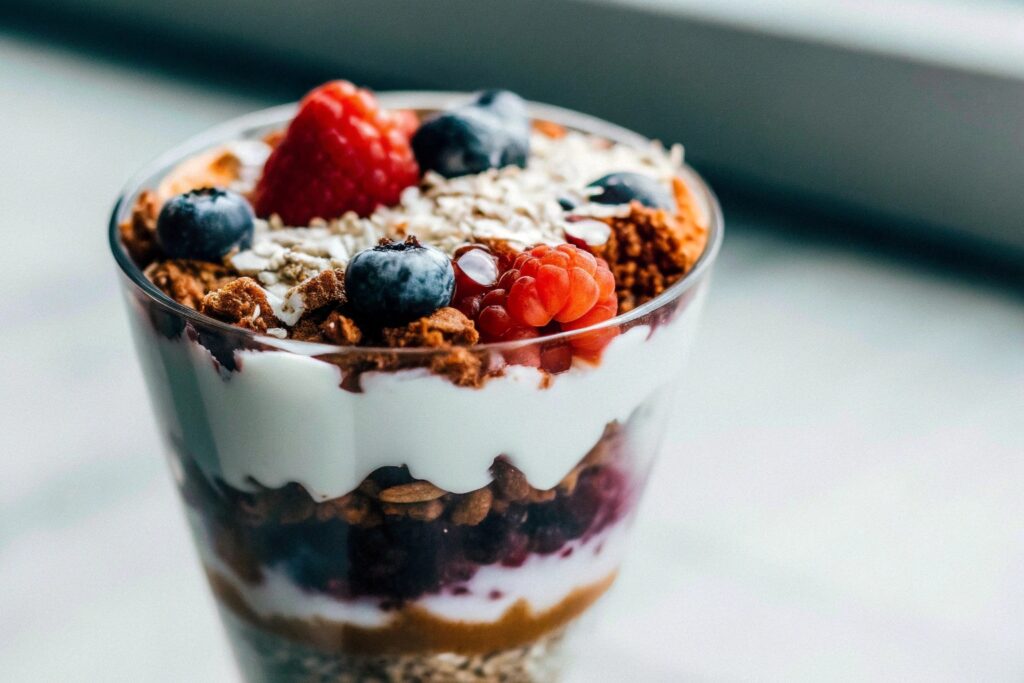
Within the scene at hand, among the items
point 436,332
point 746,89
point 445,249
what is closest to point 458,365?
point 436,332

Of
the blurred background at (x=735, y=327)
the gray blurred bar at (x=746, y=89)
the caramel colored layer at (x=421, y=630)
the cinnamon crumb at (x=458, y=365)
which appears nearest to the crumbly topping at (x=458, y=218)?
the cinnamon crumb at (x=458, y=365)

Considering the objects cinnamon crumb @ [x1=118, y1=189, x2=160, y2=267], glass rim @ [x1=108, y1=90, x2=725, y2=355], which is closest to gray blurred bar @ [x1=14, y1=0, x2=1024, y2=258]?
glass rim @ [x1=108, y1=90, x2=725, y2=355]

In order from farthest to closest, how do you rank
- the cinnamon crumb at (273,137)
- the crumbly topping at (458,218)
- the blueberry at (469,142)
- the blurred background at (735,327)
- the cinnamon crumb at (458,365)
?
1. the blurred background at (735,327)
2. the cinnamon crumb at (273,137)
3. the blueberry at (469,142)
4. the crumbly topping at (458,218)
5. the cinnamon crumb at (458,365)

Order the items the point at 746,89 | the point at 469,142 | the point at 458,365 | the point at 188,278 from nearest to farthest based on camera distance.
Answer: the point at 458,365 < the point at 188,278 < the point at 469,142 < the point at 746,89

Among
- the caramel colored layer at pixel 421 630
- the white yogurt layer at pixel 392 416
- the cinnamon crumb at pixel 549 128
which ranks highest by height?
the cinnamon crumb at pixel 549 128

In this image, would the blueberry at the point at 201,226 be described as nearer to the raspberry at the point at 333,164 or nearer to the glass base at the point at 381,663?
the raspberry at the point at 333,164

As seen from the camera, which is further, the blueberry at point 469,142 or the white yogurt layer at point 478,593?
the blueberry at point 469,142

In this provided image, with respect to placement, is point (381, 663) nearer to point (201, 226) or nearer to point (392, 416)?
point (392, 416)
